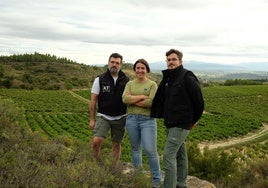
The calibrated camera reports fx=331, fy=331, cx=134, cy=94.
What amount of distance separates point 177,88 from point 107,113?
1438mm

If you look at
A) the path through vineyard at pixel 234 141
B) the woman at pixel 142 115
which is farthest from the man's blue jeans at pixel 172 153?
the path through vineyard at pixel 234 141

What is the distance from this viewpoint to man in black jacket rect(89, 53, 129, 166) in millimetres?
5125

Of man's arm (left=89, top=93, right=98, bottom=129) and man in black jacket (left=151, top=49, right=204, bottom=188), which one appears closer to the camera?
man in black jacket (left=151, top=49, right=204, bottom=188)

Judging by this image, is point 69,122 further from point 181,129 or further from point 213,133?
point 181,129

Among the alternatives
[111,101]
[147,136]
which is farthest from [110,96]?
[147,136]

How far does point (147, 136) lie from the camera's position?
4609 millimetres

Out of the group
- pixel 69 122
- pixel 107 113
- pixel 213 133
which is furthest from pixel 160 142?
pixel 107 113

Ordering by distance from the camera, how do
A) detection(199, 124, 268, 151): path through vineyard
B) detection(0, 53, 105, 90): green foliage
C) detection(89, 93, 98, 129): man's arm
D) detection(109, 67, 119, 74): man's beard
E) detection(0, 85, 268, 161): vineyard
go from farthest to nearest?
detection(0, 53, 105, 90): green foliage → detection(0, 85, 268, 161): vineyard → detection(199, 124, 268, 151): path through vineyard → detection(89, 93, 98, 129): man's arm → detection(109, 67, 119, 74): man's beard

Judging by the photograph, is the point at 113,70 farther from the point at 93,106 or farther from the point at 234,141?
the point at 234,141

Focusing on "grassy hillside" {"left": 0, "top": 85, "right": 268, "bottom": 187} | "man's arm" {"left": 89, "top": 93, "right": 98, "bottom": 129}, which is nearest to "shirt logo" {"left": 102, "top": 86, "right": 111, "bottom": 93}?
"man's arm" {"left": 89, "top": 93, "right": 98, "bottom": 129}

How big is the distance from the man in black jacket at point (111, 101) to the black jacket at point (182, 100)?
110 cm

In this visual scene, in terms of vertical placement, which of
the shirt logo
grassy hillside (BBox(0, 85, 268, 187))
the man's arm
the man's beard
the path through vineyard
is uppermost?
the man's beard

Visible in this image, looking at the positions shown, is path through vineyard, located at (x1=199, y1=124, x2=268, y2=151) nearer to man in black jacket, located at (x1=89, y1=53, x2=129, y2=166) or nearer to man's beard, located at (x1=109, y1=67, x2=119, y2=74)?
man in black jacket, located at (x1=89, y1=53, x2=129, y2=166)

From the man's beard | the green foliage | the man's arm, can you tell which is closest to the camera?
the man's beard
